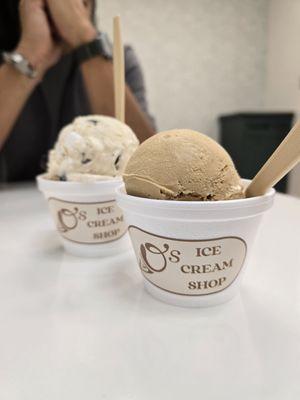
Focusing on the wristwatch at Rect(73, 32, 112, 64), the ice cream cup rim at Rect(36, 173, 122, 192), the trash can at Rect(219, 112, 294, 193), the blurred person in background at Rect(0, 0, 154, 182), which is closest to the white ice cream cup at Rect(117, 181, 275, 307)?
the ice cream cup rim at Rect(36, 173, 122, 192)

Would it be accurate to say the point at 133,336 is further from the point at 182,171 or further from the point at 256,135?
the point at 256,135

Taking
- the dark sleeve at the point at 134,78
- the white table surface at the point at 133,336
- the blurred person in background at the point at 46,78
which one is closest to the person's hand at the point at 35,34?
the blurred person in background at the point at 46,78

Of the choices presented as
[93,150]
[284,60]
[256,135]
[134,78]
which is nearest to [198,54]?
[284,60]

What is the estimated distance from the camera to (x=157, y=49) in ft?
9.94

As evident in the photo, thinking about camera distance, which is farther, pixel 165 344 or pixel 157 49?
pixel 157 49

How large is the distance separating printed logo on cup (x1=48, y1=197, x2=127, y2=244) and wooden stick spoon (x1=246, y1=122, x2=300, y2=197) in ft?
0.79

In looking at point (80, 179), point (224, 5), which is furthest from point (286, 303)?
point (224, 5)

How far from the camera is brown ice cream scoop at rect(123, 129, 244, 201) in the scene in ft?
1.37

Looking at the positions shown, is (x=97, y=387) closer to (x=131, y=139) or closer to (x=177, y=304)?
(x=177, y=304)

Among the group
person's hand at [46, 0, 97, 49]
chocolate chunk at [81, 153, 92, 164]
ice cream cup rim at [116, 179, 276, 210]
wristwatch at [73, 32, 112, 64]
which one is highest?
person's hand at [46, 0, 97, 49]

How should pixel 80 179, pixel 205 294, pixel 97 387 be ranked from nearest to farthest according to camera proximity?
pixel 97 387 < pixel 205 294 < pixel 80 179

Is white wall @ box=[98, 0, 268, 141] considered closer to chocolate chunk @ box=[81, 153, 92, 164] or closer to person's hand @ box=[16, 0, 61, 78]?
person's hand @ box=[16, 0, 61, 78]

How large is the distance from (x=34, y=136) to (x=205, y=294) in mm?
1203

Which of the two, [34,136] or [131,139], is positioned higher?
[131,139]
